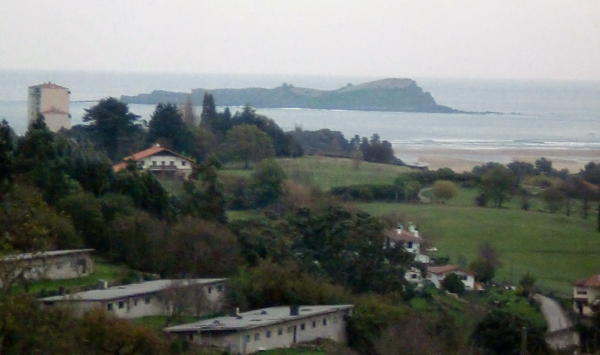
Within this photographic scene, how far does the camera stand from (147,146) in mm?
23375

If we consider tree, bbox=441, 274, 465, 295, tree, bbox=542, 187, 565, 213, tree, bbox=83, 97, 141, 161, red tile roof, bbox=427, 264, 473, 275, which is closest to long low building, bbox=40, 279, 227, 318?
tree, bbox=441, 274, 465, 295

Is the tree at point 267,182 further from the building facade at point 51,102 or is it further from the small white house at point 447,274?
the building facade at point 51,102

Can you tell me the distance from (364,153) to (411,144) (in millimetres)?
3631

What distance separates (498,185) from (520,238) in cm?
405

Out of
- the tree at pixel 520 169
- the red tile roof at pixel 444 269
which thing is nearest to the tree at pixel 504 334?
the red tile roof at pixel 444 269

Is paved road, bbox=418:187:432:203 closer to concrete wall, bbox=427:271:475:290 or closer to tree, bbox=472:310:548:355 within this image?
concrete wall, bbox=427:271:475:290

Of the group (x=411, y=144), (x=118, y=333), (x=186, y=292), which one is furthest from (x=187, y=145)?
(x=118, y=333)

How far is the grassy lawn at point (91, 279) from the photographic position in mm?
10586

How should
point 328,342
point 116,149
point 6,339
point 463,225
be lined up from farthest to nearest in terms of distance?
point 116,149, point 463,225, point 328,342, point 6,339

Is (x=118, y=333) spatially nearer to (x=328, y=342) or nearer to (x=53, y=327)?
(x=53, y=327)

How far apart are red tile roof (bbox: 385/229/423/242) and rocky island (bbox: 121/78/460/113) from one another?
30.2 m

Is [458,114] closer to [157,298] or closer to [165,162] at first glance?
[165,162]

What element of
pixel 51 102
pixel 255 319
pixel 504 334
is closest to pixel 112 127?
pixel 51 102

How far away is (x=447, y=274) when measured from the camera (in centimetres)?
1390
